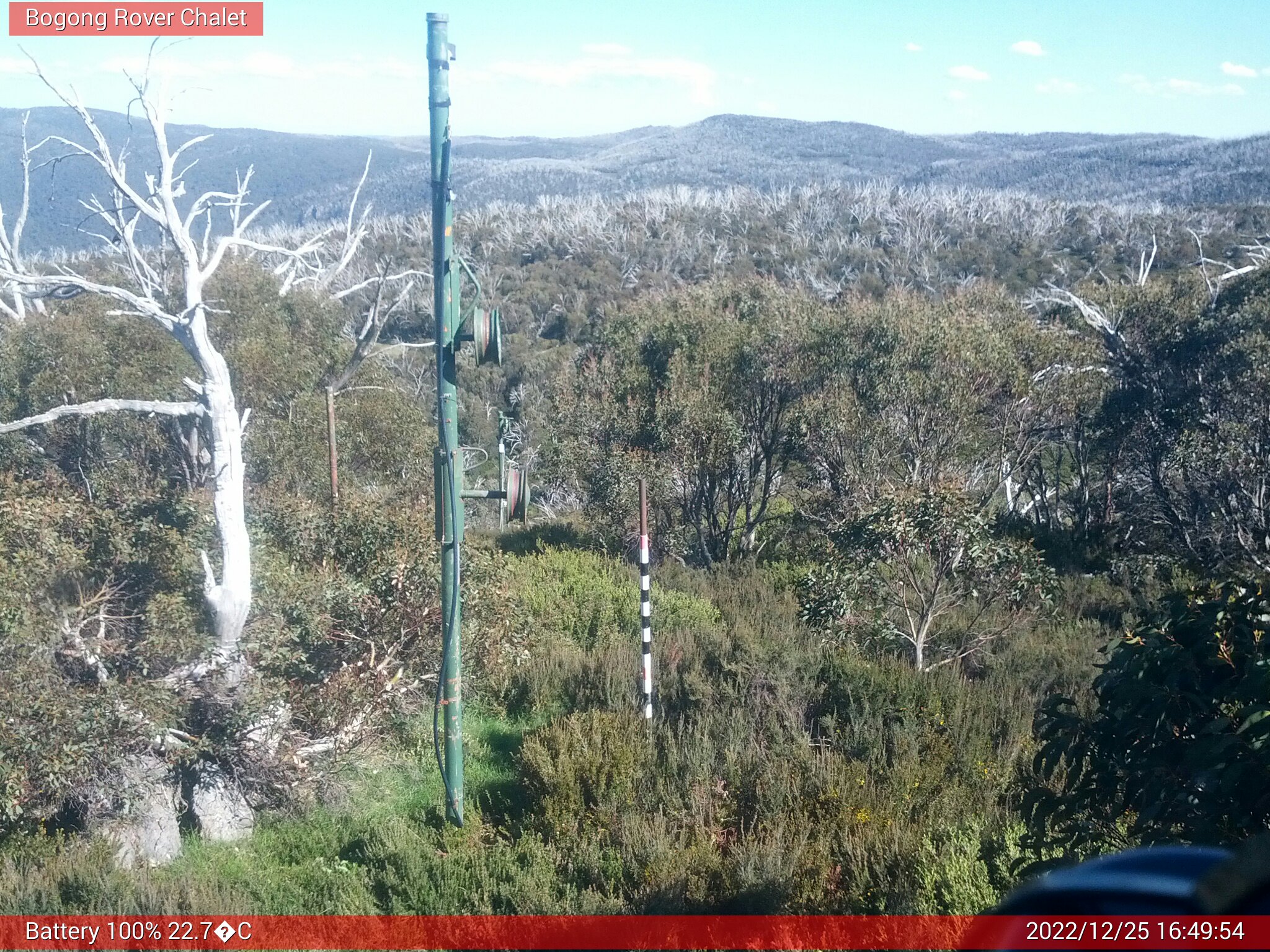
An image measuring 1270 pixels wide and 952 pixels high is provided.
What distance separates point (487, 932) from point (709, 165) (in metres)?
79.1

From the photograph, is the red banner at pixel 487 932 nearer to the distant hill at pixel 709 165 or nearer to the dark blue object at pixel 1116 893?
the dark blue object at pixel 1116 893

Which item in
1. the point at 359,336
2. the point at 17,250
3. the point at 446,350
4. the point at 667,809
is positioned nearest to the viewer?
the point at 446,350

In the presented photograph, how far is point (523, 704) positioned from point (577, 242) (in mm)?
36229

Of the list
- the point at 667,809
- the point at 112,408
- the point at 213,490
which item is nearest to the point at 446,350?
the point at 112,408

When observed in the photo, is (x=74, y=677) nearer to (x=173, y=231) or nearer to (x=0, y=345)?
(x=173, y=231)

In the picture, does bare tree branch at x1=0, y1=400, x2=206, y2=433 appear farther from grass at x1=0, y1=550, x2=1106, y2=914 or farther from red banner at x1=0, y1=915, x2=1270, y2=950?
red banner at x1=0, y1=915, x2=1270, y2=950

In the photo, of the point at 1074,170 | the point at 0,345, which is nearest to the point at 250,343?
the point at 0,345

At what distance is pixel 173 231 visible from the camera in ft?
23.2

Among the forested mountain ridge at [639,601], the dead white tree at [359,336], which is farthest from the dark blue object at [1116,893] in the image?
the dead white tree at [359,336]

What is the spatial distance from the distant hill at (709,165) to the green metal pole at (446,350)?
28204 millimetres

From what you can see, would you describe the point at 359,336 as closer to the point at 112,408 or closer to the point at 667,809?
the point at 112,408

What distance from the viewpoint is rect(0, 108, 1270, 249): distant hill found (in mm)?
46219

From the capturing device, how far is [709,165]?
7875cm

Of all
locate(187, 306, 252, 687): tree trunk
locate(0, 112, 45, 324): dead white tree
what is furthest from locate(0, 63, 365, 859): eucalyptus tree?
locate(0, 112, 45, 324): dead white tree
